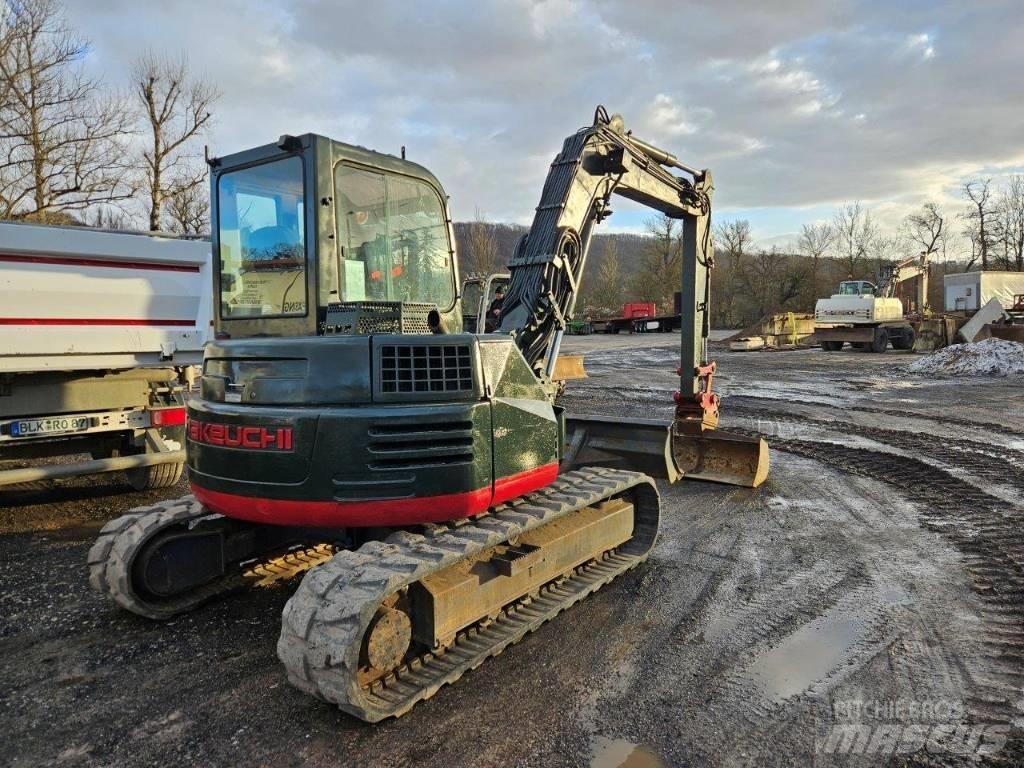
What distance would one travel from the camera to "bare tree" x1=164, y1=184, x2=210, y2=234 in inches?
1094

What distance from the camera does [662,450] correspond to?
19.7ft

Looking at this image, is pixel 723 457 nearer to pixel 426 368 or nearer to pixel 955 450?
pixel 955 450

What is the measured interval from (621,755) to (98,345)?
5.69 m

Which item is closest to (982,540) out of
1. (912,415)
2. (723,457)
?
(723,457)

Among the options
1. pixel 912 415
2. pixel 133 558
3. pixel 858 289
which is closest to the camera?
pixel 133 558

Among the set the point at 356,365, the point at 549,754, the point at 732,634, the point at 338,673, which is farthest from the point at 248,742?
the point at 732,634

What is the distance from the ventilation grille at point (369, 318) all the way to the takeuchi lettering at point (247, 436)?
606 mm

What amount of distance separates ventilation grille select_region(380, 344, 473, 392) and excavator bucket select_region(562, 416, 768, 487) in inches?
98.3

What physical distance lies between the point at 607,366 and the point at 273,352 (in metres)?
19.8

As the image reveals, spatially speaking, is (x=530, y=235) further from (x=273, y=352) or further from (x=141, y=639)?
(x=141, y=639)

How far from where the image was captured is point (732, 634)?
150 inches

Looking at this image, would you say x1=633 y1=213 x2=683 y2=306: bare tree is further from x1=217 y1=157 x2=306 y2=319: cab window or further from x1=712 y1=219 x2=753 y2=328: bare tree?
x1=217 y1=157 x2=306 y2=319: cab window

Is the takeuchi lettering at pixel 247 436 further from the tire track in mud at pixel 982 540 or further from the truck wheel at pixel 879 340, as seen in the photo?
the truck wheel at pixel 879 340

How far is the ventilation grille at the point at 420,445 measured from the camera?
128 inches
